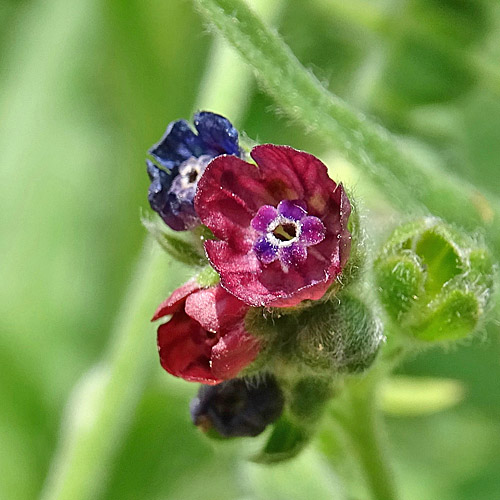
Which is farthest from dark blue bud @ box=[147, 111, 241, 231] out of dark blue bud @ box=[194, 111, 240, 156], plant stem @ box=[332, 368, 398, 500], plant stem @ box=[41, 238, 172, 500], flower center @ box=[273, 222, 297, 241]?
plant stem @ box=[41, 238, 172, 500]

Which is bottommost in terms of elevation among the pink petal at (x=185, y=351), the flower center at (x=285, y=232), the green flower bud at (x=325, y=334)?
the pink petal at (x=185, y=351)

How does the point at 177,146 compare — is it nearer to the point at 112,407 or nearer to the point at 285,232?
the point at 285,232

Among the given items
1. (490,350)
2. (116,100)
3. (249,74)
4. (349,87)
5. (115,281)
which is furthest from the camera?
(116,100)

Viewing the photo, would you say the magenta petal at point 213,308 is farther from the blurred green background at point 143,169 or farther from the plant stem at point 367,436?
the blurred green background at point 143,169

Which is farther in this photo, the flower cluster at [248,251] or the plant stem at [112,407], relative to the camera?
the plant stem at [112,407]

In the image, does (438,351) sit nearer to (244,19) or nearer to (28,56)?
(244,19)

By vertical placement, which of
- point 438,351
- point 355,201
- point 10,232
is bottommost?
point 10,232

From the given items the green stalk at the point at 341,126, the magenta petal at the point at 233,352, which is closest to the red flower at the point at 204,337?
the magenta petal at the point at 233,352

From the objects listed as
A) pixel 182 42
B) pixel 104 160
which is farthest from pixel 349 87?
pixel 104 160
